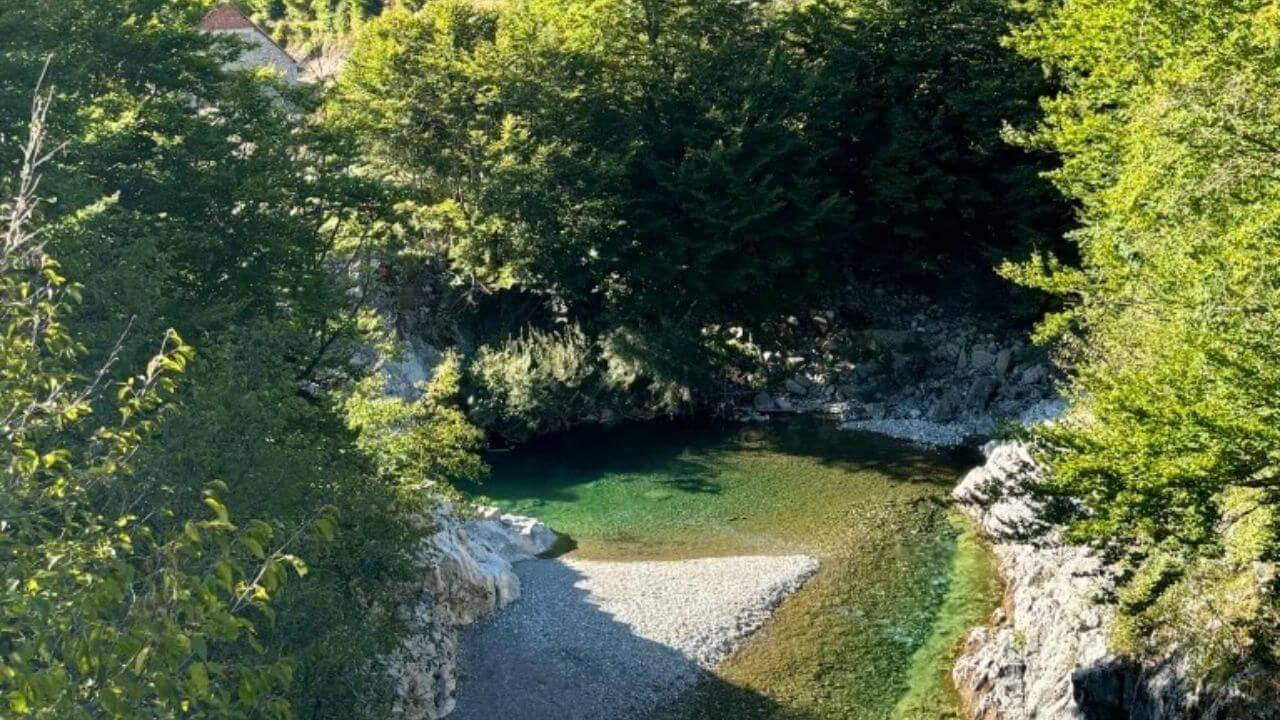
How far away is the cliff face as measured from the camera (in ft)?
40.5

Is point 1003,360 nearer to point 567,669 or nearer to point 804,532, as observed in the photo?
point 804,532

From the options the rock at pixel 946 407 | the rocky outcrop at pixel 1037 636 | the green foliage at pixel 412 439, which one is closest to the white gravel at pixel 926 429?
the rock at pixel 946 407

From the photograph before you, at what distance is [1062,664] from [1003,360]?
19.3 metres

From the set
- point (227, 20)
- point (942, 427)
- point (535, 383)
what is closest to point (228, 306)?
point (535, 383)

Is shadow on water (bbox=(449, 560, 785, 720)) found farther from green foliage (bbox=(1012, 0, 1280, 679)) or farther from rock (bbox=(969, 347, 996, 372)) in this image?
rock (bbox=(969, 347, 996, 372))

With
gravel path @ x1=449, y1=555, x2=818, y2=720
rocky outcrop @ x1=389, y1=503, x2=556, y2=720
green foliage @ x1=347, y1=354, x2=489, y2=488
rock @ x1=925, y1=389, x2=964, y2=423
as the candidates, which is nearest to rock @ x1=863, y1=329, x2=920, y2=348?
rock @ x1=925, y1=389, x2=964, y2=423

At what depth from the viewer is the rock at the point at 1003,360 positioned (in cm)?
3272

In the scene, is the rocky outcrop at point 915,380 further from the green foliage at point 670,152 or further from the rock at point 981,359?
the green foliage at point 670,152

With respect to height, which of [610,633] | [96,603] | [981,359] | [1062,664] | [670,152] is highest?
[670,152]

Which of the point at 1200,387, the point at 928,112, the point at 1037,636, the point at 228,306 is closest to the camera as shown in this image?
the point at 1200,387

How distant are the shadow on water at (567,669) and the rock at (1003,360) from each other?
17546mm

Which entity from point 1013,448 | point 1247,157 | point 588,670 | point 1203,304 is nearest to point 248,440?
point 588,670

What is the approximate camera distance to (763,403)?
34125mm

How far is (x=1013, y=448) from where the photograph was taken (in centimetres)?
2416
